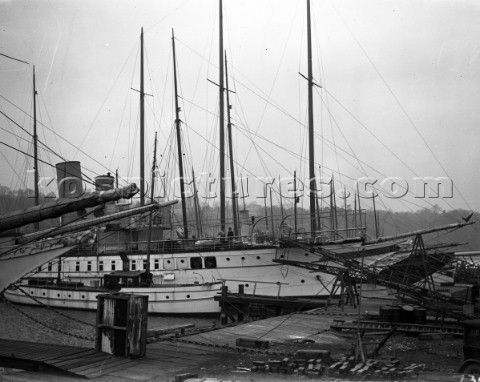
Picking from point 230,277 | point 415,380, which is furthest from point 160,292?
point 415,380

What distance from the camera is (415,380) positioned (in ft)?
32.9

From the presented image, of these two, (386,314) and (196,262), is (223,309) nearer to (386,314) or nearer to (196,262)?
(196,262)

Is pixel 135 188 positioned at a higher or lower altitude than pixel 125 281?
higher

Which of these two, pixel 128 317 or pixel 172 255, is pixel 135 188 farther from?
pixel 172 255

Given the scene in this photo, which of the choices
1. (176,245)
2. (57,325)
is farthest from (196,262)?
(57,325)

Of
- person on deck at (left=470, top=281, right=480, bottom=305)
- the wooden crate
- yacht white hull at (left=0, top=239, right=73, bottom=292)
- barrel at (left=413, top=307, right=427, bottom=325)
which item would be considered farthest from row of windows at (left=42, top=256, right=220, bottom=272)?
the wooden crate

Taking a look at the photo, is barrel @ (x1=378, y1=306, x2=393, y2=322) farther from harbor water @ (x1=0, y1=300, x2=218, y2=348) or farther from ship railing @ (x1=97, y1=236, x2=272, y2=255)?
ship railing @ (x1=97, y1=236, x2=272, y2=255)

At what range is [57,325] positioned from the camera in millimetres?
30234

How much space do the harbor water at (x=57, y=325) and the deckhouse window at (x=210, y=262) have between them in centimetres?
373

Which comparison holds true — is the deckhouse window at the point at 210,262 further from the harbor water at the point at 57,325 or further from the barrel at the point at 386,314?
the barrel at the point at 386,314

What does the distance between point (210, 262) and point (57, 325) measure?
31.5 feet

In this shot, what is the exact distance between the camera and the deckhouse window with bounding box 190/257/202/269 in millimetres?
34938

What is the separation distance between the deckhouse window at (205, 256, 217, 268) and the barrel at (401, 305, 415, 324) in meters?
18.6

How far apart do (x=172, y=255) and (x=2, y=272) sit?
53.9 ft
